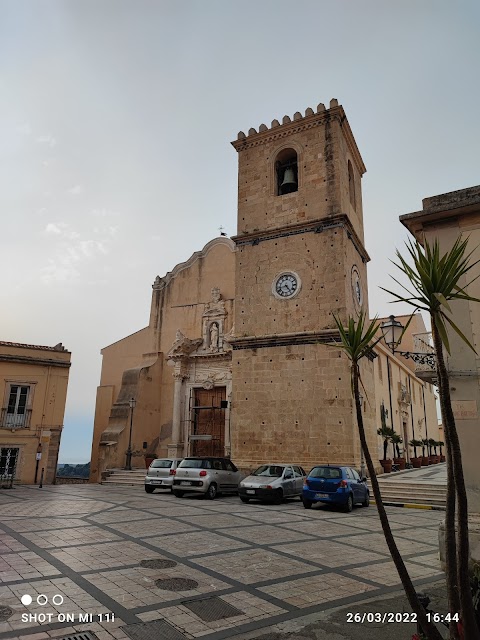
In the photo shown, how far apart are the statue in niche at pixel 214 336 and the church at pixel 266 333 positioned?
0.05 m

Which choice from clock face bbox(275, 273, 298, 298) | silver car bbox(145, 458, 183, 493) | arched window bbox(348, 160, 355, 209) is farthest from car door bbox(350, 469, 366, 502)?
arched window bbox(348, 160, 355, 209)

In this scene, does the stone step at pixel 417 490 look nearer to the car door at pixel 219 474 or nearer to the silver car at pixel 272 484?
the silver car at pixel 272 484

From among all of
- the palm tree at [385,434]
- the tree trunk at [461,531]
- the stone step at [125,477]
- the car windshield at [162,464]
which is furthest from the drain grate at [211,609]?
the palm tree at [385,434]

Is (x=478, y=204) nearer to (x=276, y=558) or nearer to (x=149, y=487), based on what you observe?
(x=276, y=558)

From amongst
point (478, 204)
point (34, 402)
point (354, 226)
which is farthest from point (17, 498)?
point (354, 226)

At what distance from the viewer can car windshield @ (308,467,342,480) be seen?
1303cm

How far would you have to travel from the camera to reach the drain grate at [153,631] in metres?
3.93

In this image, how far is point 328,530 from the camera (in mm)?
9539

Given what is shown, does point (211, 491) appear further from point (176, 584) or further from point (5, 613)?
point (5, 613)

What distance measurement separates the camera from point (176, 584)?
212 inches

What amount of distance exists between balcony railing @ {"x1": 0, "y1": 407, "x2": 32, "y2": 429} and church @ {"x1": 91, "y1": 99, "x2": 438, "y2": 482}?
3.42 metres

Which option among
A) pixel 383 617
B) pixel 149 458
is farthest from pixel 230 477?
pixel 383 617

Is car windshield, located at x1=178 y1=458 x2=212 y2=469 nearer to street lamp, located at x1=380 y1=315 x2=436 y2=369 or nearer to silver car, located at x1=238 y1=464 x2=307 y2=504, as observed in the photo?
silver car, located at x1=238 y1=464 x2=307 y2=504

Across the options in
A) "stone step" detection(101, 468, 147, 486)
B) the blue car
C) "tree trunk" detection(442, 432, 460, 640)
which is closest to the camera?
"tree trunk" detection(442, 432, 460, 640)
